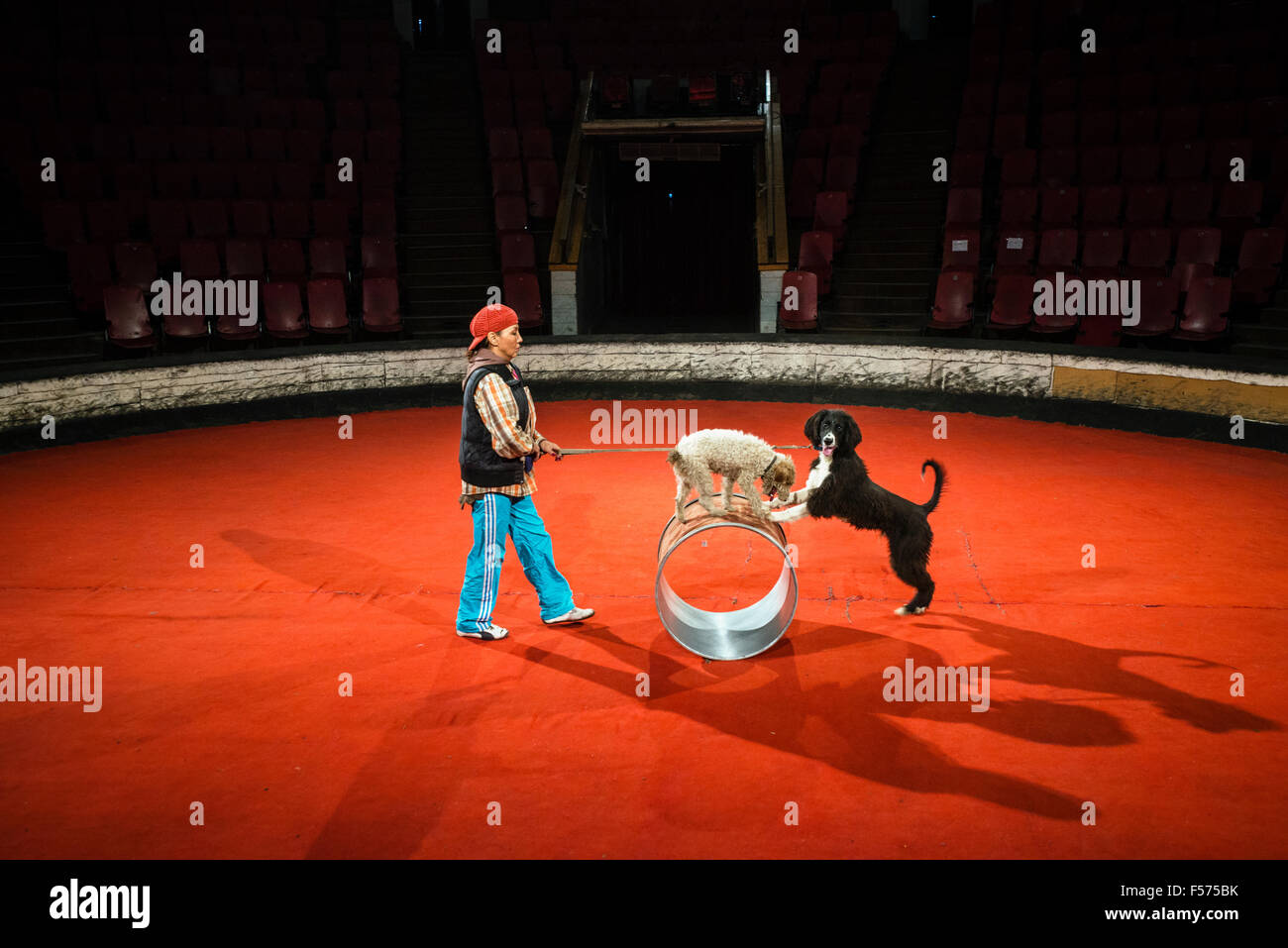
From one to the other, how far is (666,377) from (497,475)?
6.76m

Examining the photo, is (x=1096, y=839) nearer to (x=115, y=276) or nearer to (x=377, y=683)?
(x=377, y=683)

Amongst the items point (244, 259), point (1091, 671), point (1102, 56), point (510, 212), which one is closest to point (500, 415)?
point (1091, 671)

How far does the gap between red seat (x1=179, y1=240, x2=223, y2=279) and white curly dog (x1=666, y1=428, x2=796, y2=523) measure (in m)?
9.22

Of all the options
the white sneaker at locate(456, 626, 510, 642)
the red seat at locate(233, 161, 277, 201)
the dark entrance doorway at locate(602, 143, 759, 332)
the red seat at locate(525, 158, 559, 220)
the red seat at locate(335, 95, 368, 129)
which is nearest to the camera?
the white sneaker at locate(456, 626, 510, 642)

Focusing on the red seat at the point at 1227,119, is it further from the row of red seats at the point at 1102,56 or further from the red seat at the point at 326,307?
the red seat at the point at 326,307

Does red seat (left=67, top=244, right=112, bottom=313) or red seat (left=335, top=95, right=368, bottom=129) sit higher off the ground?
red seat (left=335, top=95, right=368, bottom=129)

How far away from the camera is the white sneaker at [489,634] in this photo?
202 inches

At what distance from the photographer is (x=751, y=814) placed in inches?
141

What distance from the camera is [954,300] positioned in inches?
453

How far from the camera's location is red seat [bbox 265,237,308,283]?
39.6 ft

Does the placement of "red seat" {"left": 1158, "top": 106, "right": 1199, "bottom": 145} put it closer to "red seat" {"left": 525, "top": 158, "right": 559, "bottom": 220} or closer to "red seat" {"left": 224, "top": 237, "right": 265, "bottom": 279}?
"red seat" {"left": 525, "top": 158, "right": 559, "bottom": 220}

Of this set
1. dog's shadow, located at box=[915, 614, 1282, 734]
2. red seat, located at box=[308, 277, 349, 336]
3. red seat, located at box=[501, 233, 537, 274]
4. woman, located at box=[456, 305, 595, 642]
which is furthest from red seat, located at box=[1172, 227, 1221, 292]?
red seat, located at box=[308, 277, 349, 336]

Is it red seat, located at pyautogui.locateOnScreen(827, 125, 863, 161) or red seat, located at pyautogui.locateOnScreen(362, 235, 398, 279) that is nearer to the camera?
red seat, located at pyautogui.locateOnScreen(362, 235, 398, 279)
